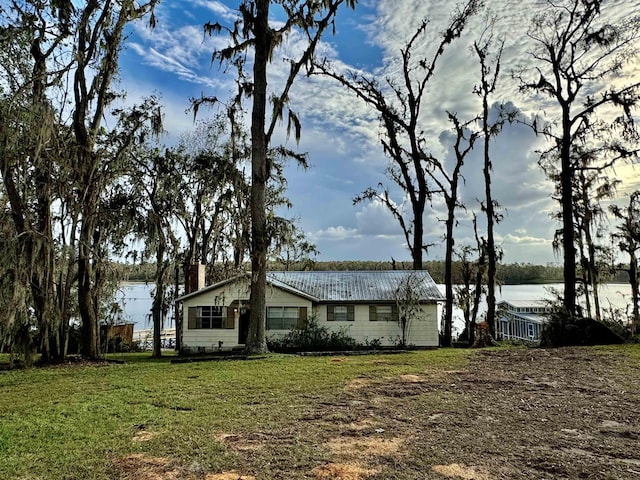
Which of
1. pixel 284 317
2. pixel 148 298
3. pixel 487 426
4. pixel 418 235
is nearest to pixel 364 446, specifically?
pixel 487 426

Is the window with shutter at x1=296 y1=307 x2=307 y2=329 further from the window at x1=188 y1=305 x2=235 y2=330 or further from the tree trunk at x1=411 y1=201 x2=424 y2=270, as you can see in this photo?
the tree trunk at x1=411 y1=201 x2=424 y2=270

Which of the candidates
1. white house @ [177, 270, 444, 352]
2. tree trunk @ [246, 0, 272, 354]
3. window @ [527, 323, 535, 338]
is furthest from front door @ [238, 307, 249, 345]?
window @ [527, 323, 535, 338]

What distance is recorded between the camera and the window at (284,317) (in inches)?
728

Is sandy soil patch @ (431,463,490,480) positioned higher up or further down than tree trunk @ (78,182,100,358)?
further down

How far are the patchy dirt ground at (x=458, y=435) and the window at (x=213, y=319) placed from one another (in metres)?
11.4

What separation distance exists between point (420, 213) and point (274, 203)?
746 centimetres

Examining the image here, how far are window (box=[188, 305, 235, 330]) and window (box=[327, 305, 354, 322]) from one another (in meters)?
3.96

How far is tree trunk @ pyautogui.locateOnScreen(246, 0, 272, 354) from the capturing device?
13.6 meters

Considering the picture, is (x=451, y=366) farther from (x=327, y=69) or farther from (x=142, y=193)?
(x=327, y=69)

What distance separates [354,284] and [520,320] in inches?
457

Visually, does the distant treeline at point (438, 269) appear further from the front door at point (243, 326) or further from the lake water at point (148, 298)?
the front door at point (243, 326)

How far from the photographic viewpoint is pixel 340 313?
742 inches

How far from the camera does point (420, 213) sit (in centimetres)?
2231

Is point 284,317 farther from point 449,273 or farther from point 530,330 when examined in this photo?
point 530,330
